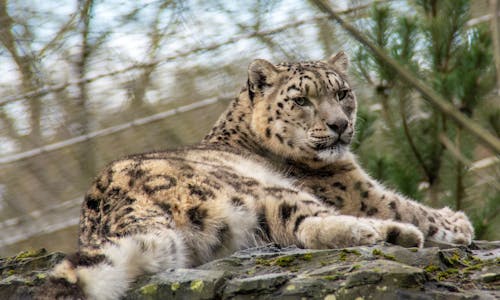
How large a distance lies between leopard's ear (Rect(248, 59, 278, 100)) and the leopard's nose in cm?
76

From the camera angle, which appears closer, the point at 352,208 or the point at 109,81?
the point at 352,208

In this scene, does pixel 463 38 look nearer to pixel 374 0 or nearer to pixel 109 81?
pixel 374 0

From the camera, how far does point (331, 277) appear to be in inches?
132

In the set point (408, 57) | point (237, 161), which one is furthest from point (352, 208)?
point (408, 57)

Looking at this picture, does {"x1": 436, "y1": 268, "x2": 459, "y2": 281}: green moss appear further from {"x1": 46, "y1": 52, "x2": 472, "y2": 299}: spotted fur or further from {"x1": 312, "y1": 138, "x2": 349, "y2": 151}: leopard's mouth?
{"x1": 312, "y1": 138, "x2": 349, "y2": 151}: leopard's mouth

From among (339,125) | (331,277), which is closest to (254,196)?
(331,277)

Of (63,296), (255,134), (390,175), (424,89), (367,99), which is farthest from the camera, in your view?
(367,99)

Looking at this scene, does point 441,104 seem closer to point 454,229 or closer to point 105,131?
point 454,229

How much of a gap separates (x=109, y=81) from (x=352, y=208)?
3.22 metres

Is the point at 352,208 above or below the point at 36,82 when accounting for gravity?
below

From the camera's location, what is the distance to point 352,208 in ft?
18.4

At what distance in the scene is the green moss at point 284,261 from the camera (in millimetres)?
3742

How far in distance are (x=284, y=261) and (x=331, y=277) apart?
0.46 meters

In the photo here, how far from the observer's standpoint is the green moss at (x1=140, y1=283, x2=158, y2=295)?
3.57 meters
